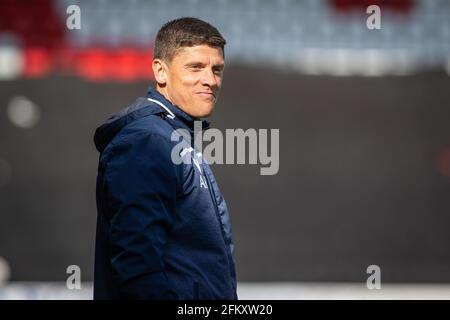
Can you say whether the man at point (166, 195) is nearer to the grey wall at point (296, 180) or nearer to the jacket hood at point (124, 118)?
the jacket hood at point (124, 118)

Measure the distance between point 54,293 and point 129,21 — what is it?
207cm

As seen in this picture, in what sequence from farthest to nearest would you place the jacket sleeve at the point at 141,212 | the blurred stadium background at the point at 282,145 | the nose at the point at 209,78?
the blurred stadium background at the point at 282,145, the nose at the point at 209,78, the jacket sleeve at the point at 141,212

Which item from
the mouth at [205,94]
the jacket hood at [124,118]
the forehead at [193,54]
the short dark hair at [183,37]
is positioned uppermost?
the short dark hair at [183,37]

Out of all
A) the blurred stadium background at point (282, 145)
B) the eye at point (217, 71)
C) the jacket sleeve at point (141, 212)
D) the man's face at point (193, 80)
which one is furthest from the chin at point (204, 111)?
the blurred stadium background at point (282, 145)

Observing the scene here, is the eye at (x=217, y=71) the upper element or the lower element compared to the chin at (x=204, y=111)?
upper

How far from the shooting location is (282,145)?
5664 millimetres

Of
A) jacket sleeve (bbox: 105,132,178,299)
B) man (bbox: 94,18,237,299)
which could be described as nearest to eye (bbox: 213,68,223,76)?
man (bbox: 94,18,237,299)

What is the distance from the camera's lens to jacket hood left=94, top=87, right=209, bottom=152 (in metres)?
2.16

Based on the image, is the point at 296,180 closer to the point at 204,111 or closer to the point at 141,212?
the point at 204,111

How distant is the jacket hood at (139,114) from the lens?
7.09ft

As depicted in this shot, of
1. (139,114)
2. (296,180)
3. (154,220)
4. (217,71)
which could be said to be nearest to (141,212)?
(154,220)

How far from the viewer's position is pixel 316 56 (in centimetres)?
589

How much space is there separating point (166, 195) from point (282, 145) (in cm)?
373
